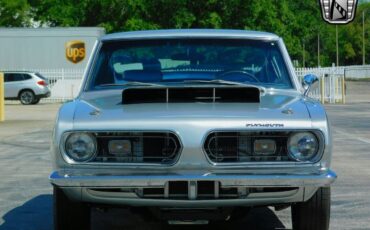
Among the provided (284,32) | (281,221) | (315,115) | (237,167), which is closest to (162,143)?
(237,167)

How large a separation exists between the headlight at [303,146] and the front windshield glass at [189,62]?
4.36 feet

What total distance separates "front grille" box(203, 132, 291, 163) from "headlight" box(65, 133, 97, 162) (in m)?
0.76

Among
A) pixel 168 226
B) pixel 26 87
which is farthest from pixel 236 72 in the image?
pixel 26 87

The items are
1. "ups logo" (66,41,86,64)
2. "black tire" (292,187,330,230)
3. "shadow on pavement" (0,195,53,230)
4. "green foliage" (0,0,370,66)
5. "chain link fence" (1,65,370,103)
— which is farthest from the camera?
"green foliage" (0,0,370,66)

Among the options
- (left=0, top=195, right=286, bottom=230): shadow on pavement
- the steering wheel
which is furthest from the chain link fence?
the steering wheel

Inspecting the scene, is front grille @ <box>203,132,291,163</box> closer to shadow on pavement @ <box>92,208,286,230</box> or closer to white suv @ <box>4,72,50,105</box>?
shadow on pavement @ <box>92,208,286,230</box>

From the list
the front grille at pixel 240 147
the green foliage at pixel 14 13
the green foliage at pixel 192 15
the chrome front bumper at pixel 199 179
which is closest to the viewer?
the chrome front bumper at pixel 199 179

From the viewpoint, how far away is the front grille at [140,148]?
5.34 metres

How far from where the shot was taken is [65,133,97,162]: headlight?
211 inches

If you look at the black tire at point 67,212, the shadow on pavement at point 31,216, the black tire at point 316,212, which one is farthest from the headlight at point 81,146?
the shadow on pavement at point 31,216

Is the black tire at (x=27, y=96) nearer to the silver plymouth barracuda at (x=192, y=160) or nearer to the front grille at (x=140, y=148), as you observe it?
the silver plymouth barracuda at (x=192, y=160)

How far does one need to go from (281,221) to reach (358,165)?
15.4 ft

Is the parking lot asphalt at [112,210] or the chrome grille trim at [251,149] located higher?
the chrome grille trim at [251,149]

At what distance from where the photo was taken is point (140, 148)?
538 cm
